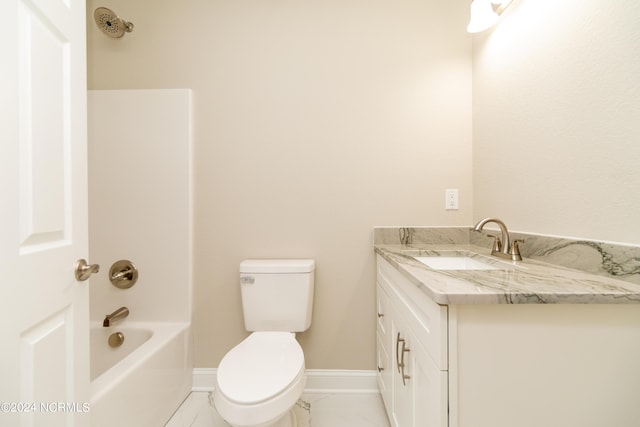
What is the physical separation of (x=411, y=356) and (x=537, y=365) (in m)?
0.33

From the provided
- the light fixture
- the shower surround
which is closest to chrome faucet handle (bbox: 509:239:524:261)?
the light fixture

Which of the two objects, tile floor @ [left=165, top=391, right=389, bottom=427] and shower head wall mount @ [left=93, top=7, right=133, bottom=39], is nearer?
tile floor @ [left=165, top=391, right=389, bottom=427]

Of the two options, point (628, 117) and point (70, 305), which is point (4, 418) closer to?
point (70, 305)

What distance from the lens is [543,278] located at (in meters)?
0.74

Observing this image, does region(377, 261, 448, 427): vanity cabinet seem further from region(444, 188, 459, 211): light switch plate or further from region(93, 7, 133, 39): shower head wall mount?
region(93, 7, 133, 39): shower head wall mount

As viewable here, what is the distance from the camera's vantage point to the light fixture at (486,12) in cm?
122

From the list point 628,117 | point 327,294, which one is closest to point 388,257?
point 327,294

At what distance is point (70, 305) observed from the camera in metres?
0.76

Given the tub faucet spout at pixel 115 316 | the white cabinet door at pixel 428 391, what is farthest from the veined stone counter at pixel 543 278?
the tub faucet spout at pixel 115 316

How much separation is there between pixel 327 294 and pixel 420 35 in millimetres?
1565

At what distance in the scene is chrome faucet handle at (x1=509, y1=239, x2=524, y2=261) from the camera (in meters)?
1.03

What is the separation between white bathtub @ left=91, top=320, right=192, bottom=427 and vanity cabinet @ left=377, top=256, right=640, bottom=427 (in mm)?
1126

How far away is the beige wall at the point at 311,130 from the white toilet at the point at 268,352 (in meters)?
0.16

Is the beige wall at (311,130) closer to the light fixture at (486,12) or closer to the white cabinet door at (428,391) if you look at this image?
the light fixture at (486,12)
